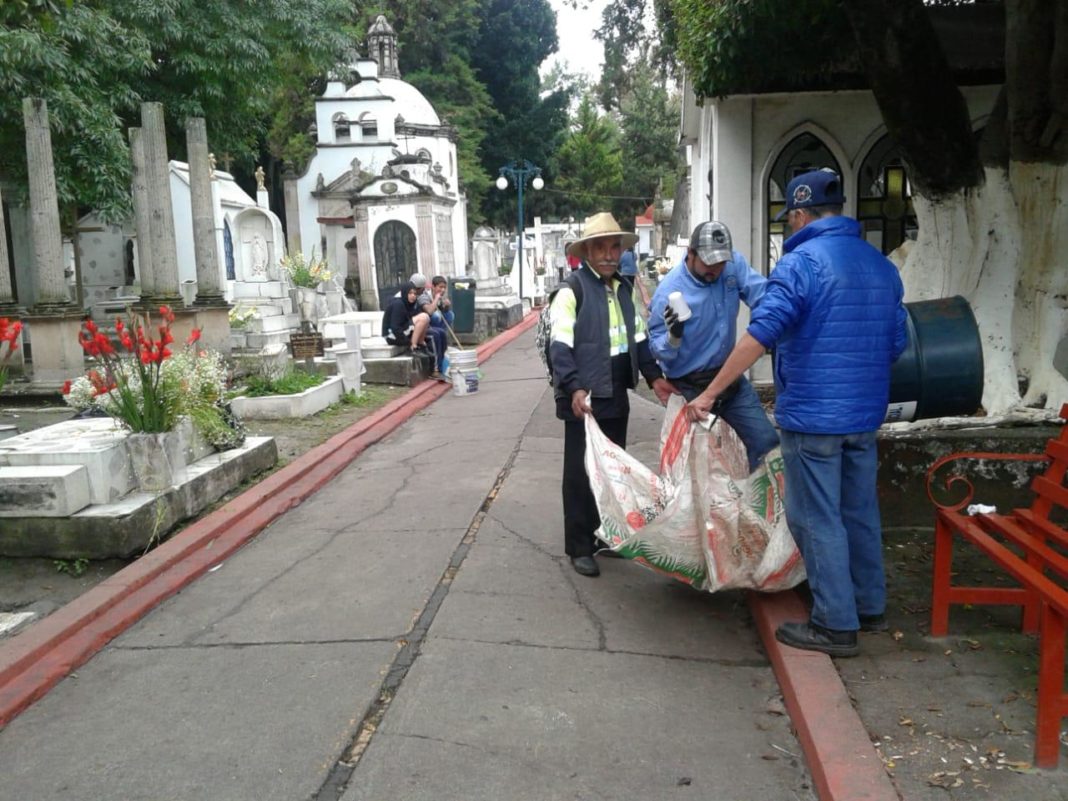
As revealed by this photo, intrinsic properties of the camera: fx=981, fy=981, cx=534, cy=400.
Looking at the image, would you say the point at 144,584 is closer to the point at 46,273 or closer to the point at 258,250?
the point at 46,273

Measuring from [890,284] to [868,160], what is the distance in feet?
22.4

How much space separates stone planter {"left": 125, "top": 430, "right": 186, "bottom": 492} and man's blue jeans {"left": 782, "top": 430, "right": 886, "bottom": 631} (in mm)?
4160

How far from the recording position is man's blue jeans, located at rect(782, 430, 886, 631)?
4109 millimetres

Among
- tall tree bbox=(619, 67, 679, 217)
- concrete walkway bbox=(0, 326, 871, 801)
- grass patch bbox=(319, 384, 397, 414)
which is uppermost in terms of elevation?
tall tree bbox=(619, 67, 679, 217)

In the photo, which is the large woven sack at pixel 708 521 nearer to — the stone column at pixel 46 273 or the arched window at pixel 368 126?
the stone column at pixel 46 273

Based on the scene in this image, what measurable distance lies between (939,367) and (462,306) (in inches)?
616

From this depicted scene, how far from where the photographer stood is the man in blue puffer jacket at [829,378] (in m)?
4.04

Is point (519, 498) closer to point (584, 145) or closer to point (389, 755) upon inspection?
point (389, 755)

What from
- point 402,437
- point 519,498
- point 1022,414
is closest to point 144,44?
point 402,437

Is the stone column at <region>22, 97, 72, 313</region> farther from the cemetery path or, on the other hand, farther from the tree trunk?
the tree trunk

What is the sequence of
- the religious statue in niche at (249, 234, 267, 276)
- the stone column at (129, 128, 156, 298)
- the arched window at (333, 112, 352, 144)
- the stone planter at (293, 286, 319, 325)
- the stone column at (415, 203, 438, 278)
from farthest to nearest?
the arched window at (333, 112, 352, 144) → the stone column at (415, 203, 438, 278) → the religious statue in niche at (249, 234, 267, 276) → the stone planter at (293, 286, 319, 325) → the stone column at (129, 128, 156, 298)

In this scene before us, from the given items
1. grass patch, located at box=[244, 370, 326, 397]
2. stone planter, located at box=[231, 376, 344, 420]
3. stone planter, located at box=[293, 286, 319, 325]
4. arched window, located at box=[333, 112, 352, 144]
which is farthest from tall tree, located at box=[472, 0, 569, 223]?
stone planter, located at box=[231, 376, 344, 420]

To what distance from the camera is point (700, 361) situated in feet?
17.0

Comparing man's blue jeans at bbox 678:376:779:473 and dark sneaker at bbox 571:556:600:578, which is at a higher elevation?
man's blue jeans at bbox 678:376:779:473
